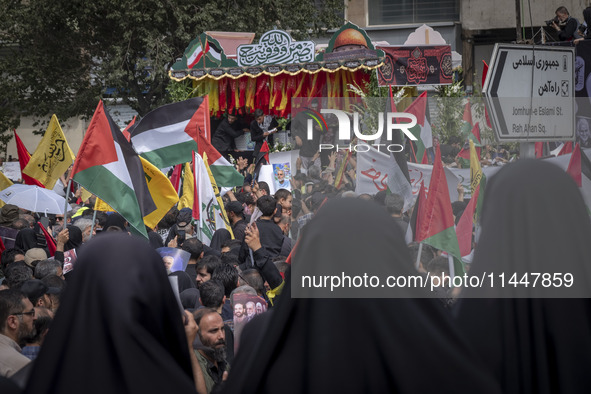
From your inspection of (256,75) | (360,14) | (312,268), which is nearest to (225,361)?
(312,268)

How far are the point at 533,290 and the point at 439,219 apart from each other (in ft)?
8.51

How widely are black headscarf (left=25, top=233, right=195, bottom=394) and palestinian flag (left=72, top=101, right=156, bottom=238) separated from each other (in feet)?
16.1

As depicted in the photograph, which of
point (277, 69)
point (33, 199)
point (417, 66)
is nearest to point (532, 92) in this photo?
point (33, 199)

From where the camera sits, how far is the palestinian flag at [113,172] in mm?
7773

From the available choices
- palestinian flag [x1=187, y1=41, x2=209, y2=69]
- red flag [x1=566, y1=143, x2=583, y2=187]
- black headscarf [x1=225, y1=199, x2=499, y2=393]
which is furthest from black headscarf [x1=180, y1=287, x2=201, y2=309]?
palestinian flag [x1=187, y1=41, x2=209, y2=69]

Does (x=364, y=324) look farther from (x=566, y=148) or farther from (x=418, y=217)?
(x=566, y=148)

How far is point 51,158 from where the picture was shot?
1020cm

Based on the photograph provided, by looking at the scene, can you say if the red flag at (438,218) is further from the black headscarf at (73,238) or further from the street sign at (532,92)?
the black headscarf at (73,238)

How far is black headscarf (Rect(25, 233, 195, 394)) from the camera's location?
8.48 ft

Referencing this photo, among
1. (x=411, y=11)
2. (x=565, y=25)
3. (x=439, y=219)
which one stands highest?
(x=411, y=11)

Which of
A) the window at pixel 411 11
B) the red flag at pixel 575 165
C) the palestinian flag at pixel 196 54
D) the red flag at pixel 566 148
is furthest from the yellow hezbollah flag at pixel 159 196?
the window at pixel 411 11

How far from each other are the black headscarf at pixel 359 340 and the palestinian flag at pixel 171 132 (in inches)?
287

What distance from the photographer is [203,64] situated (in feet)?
54.1

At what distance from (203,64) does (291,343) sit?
14448mm
